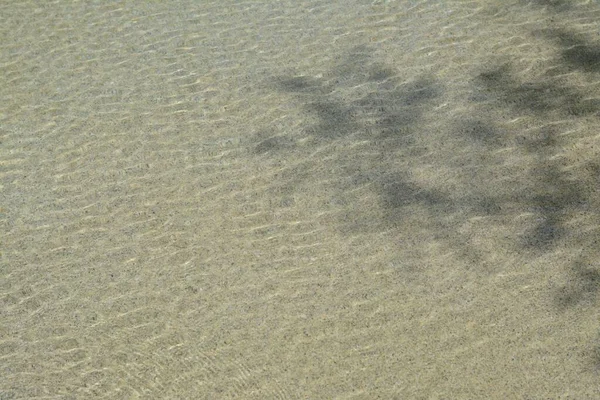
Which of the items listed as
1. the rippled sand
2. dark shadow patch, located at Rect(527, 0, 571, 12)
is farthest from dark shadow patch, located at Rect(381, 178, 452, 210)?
dark shadow patch, located at Rect(527, 0, 571, 12)

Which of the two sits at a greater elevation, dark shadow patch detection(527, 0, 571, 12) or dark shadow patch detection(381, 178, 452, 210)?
dark shadow patch detection(527, 0, 571, 12)

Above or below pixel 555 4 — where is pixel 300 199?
below

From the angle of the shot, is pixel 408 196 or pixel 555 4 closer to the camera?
pixel 408 196

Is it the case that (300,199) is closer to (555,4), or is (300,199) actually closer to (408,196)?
(408,196)

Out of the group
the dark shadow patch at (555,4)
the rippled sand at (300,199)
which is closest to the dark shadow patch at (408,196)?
the rippled sand at (300,199)

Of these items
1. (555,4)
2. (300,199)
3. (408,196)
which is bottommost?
(408,196)

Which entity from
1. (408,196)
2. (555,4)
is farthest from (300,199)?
(555,4)

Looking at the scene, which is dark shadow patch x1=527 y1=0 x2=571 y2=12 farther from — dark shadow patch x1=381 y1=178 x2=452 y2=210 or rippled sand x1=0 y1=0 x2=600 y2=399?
dark shadow patch x1=381 y1=178 x2=452 y2=210

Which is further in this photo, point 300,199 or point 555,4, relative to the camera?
point 555,4

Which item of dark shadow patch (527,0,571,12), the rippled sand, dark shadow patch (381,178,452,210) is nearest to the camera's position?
the rippled sand
